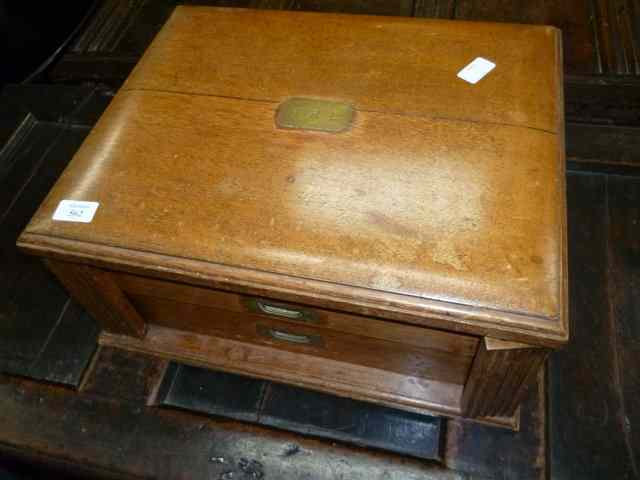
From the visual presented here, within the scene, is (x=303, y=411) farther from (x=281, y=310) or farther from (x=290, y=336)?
(x=281, y=310)

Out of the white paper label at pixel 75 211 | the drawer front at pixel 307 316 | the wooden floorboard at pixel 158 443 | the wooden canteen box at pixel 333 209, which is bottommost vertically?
the wooden floorboard at pixel 158 443

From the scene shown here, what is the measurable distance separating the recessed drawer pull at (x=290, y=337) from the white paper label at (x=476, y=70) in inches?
26.8

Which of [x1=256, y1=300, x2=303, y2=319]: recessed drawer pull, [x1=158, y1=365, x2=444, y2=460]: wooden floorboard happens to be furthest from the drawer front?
[x1=158, y1=365, x2=444, y2=460]: wooden floorboard

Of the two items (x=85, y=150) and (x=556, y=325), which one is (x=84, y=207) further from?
(x=556, y=325)

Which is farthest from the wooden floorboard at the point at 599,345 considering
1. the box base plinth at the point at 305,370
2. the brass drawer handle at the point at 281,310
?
the brass drawer handle at the point at 281,310

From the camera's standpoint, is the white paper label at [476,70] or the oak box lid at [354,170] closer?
the oak box lid at [354,170]

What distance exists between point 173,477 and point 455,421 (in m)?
0.67

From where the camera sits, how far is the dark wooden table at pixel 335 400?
1.19 metres

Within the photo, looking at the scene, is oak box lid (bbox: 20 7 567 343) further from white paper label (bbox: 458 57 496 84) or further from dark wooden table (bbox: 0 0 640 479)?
dark wooden table (bbox: 0 0 640 479)

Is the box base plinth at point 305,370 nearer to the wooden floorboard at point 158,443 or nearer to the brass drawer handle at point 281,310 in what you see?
the wooden floorboard at point 158,443

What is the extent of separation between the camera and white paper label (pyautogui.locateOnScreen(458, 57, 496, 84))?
1.16m

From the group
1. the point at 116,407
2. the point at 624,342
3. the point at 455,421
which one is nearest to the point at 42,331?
→ the point at 116,407

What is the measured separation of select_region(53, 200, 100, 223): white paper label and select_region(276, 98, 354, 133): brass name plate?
41 centimetres

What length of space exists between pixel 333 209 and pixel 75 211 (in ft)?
1.64
